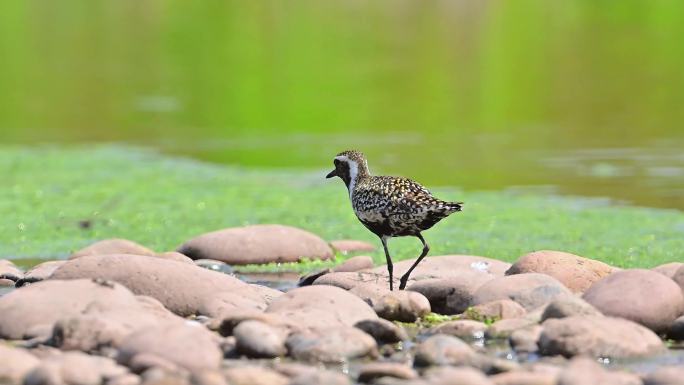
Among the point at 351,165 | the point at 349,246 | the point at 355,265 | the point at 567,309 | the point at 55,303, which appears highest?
the point at 351,165

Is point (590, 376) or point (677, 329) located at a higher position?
point (590, 376)

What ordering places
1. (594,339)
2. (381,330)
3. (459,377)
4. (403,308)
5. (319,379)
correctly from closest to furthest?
1. (459,377)
2. (319,379)
3. (594,339)
4. (381,330)
5. (403,308)

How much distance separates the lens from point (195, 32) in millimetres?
45906

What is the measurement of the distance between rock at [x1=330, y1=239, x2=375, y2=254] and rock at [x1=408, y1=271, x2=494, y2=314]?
3.29m

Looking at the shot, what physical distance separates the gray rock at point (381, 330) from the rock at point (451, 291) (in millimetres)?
1406

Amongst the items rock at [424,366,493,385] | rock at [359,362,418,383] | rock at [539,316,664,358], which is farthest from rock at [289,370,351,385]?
rock at [539,316,664,358]

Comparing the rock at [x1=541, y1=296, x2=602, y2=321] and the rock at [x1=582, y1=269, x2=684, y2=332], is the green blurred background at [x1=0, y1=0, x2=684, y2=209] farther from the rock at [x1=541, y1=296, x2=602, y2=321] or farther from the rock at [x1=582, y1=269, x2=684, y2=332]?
the rock at [x1=541, y1=296, x2=602, y2=321]

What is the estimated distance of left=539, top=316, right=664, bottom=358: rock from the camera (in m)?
7.86

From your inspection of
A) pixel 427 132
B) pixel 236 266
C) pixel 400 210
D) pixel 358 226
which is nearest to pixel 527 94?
pixel 427 132

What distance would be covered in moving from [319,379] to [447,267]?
15.2ft

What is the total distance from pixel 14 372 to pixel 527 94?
22.5 m

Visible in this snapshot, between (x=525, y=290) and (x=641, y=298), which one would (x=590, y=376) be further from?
(x=525, y=290)

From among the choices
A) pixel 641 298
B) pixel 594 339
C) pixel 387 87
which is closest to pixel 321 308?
pixel 594 339

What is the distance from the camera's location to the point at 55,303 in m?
8.54
